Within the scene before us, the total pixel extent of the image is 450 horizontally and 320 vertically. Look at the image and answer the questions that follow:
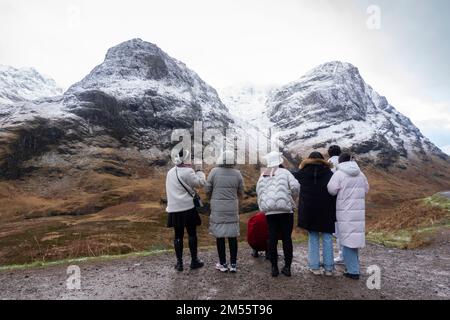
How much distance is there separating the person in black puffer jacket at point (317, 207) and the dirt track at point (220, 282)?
20.5 inches

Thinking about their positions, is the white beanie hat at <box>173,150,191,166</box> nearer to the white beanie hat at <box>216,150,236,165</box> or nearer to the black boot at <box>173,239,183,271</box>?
the white beanie hat at <box>216,150,236,165</box>

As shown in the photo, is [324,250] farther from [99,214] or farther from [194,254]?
[99,214]

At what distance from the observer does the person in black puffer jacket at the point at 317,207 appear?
8.48 metres

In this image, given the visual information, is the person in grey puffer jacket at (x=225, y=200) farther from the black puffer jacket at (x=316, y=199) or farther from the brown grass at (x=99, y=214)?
the brown grass at (x=99, y=214)

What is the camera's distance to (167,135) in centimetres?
12194

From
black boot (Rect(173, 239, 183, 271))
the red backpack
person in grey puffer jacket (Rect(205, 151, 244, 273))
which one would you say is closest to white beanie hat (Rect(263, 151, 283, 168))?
person in grey puffer jacket (Rect(205, 151, 244, 273))

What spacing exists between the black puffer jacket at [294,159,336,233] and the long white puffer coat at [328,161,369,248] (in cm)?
18

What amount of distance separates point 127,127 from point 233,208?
11326cm

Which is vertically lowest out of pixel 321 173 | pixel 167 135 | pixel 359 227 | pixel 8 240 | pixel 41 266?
pixel 8 240

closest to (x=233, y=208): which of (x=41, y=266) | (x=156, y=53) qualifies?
(x=41, y=266)

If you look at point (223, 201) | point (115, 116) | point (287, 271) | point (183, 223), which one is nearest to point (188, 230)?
point (183, 223)

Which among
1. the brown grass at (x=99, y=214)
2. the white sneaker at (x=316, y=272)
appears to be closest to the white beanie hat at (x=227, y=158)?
the white sneaker at (x=316, y=272)

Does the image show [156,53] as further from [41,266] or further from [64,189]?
[41,266]

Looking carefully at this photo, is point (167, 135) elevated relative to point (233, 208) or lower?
elevated
